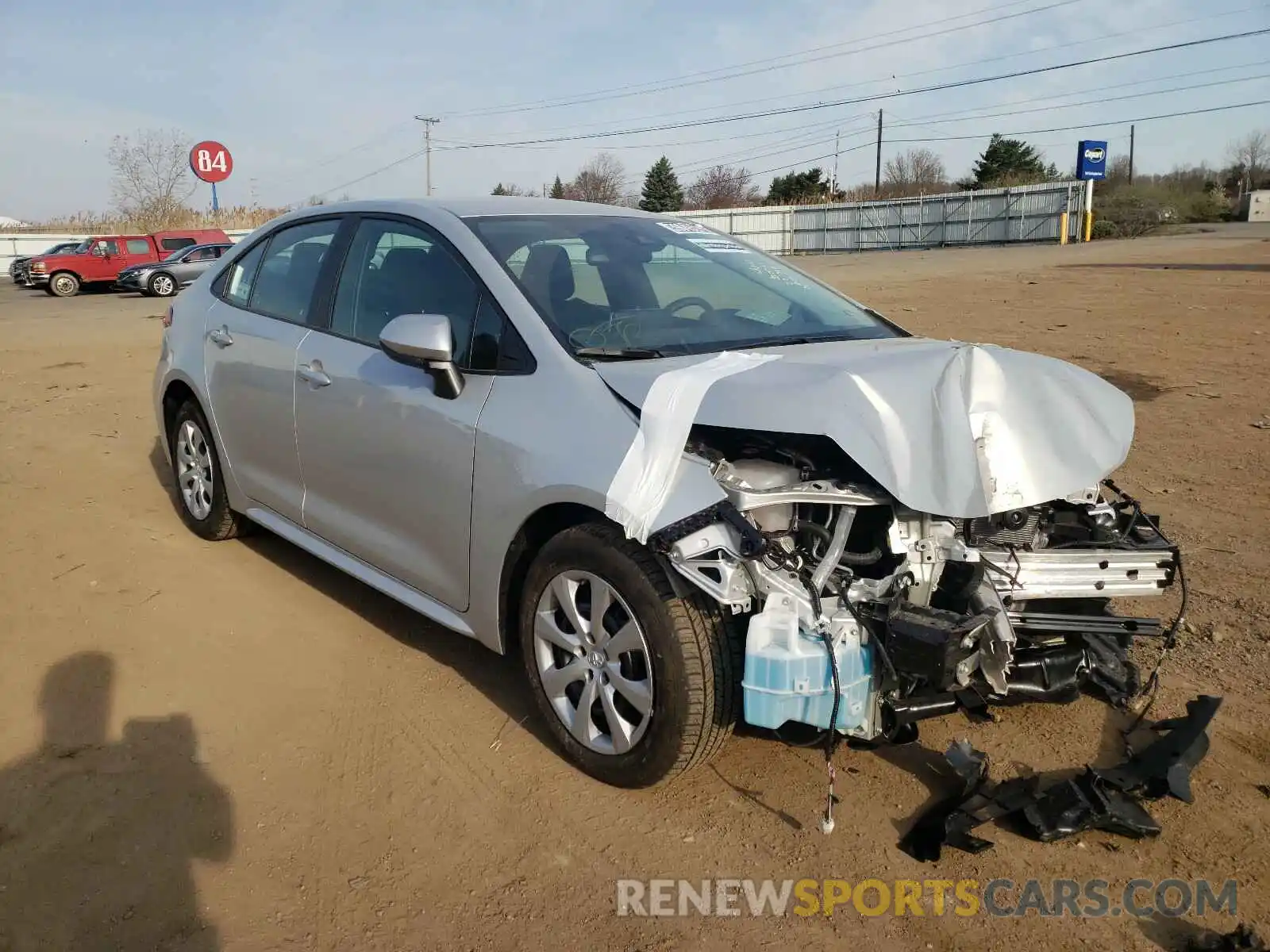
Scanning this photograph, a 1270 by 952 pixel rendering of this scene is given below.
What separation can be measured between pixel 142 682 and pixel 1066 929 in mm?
3242

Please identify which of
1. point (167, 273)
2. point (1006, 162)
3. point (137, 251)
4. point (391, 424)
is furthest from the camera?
point (1006, 162)

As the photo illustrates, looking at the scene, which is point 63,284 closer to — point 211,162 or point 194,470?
point 211,162

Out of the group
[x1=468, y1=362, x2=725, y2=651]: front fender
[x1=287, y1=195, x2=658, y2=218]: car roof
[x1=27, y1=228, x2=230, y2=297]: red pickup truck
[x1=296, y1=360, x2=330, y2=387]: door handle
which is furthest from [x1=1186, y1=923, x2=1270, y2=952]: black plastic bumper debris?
[x1=27, y1=228, x2=230, y2=297]: red pickup truck

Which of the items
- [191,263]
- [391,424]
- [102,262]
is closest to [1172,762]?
[391,424]

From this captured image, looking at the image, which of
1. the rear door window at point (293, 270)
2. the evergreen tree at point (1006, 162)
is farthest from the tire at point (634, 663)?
the evergreen tree at point (1006, 162)

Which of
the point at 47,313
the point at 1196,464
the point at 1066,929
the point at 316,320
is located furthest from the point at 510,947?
the point at 47,313

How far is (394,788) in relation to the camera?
3.15 meters

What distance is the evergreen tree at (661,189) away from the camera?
6850cm

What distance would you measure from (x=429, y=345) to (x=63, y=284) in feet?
103

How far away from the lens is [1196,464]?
630 cm

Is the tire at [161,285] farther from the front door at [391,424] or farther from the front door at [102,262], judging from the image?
the front door at [391,424]

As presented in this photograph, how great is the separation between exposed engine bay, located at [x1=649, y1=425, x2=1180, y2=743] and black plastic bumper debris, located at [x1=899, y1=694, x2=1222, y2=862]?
245mm

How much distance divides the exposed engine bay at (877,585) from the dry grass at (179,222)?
47536 mm

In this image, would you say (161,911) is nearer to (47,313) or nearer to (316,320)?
(316,320)
